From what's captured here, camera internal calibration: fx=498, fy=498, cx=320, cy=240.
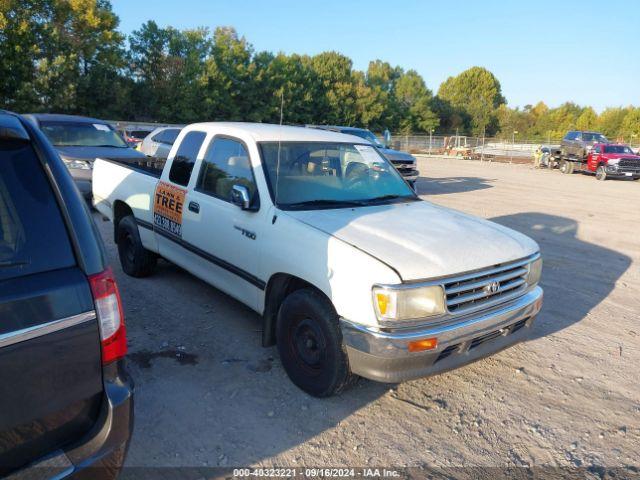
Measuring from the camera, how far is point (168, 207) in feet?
16.0

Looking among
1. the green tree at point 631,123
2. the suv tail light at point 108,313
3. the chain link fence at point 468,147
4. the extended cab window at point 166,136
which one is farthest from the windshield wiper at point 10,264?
the green tree at point 631,123

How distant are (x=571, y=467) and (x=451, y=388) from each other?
943 millimetres

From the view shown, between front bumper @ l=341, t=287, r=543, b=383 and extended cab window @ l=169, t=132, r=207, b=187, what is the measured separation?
8.04ft

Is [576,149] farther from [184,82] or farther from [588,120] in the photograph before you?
[588,120]

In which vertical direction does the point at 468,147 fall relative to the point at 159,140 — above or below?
below

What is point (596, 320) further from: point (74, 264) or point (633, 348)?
point (74, 264)

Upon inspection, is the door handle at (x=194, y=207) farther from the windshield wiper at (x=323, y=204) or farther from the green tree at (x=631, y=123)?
the green tree at (x=631, y=123)

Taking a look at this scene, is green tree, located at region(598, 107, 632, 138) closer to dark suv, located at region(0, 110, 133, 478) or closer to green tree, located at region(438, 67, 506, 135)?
green tree, located at region(438, 67, 506, 135)

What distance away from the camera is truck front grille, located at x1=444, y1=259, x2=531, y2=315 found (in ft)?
10.2

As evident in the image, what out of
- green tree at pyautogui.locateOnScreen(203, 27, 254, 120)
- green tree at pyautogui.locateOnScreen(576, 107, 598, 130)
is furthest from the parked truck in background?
green tree at pyautogui.locateOnScreen(576, 107, 598, 130)

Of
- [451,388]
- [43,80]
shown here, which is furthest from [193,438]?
[43,80]

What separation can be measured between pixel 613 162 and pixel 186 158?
2326 cm

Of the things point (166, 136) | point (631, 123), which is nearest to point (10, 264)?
point (166, 136)

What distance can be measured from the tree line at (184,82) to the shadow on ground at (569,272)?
23266mm
